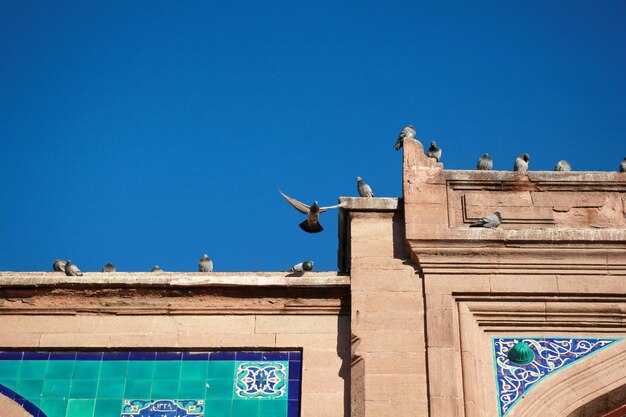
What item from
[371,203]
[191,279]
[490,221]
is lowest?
[191,279]

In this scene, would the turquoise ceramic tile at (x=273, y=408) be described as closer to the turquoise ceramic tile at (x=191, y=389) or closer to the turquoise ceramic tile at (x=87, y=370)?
the turquoise ceramic tile at (x=191, y=389)

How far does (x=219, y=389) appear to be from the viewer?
1101cm

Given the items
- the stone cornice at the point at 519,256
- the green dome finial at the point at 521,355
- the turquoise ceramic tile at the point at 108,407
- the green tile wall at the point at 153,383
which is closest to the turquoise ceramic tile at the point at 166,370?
the green tile wall at the point at 153,383

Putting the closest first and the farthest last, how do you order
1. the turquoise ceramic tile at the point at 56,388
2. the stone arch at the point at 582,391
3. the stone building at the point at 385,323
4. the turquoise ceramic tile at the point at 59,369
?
1. the stone arch at the point at 582,391
2. the stone building at the point at 385,323
3. the turquoise ceramic tile at the point at 56,388
4. the turquoise ceramic tile at the point at 59,369

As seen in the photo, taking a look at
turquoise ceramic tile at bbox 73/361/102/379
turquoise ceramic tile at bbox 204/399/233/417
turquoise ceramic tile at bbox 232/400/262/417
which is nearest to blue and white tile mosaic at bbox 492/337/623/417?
turquoise ceramic tile at bbox 232/400/262/417

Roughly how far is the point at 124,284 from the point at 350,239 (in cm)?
214

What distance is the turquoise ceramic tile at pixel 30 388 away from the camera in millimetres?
11180

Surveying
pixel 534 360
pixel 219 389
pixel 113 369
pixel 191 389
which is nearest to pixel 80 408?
pixel 113 369

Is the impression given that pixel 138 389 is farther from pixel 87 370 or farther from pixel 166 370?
pixel 87 370

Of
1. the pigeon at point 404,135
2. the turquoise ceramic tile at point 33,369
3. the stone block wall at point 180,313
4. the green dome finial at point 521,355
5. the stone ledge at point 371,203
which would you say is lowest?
the turquoise ceramic tile at point 33,369

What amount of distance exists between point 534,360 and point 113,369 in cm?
372

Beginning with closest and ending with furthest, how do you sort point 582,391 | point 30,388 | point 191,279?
1. point 582,391
2. point 30,388
3. point 191,279

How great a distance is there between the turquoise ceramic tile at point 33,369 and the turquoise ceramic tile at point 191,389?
4.22ft

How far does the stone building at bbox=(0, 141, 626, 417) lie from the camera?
1081 centimetres
